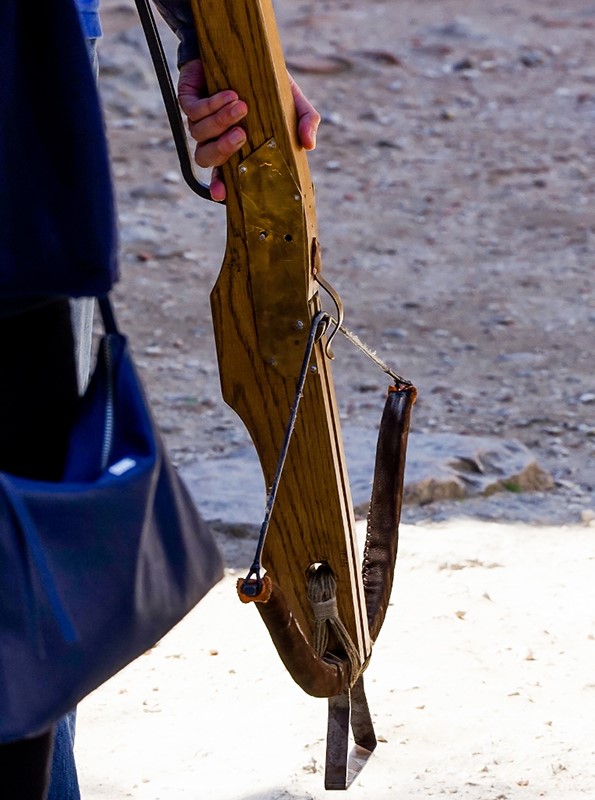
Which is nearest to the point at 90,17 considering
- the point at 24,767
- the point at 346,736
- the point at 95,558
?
the point at 95,558

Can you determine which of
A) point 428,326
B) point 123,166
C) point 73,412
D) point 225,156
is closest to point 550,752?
point 225,156

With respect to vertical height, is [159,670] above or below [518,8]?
above

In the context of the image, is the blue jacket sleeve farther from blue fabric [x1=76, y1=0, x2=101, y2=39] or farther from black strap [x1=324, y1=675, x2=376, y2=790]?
black strap [x1=324, y1=675, x2=376, y2=790]

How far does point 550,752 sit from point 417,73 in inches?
263

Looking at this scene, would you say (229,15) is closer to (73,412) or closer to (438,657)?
(73,412)

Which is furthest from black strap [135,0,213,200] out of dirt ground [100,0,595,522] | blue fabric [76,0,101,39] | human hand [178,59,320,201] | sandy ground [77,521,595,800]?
dirt ground [100,0,595,522]

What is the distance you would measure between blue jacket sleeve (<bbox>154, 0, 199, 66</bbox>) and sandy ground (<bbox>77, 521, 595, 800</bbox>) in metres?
1.10

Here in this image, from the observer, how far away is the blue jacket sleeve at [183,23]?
1.54 meters

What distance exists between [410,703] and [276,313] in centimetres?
95

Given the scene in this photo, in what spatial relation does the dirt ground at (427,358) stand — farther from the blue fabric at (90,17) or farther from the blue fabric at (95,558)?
the blue fabric at (90,17)

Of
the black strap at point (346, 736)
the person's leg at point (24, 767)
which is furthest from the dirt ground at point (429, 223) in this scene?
the person's leg at point (24, 767)

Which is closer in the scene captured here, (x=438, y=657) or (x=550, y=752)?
(x=550, y=752)

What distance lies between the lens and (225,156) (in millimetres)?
1488

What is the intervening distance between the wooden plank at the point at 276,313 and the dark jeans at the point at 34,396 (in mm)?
476
